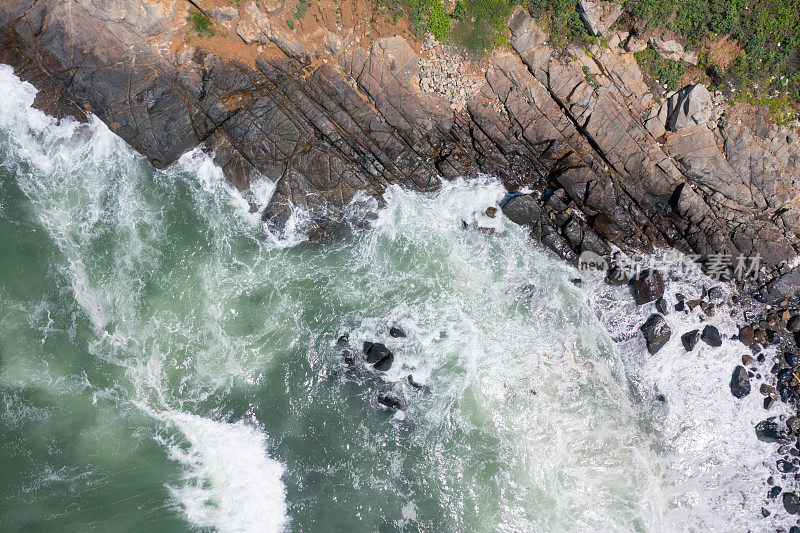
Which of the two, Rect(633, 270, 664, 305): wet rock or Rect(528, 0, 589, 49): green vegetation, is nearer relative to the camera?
Rect(528, 0, 589, 49): green vegetation

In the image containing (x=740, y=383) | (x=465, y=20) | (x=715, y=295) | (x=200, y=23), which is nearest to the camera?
(x=200, y=23)

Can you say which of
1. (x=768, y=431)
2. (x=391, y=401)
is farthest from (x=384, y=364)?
(x=768, y=431)

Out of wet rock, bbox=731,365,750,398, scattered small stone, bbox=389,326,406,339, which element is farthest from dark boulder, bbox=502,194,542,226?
wet rock, bbox=731,365,750,398

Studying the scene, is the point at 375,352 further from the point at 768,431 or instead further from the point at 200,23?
the point at 768,431

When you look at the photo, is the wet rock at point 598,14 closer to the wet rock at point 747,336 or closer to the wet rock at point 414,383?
the wet rock at point 747,336

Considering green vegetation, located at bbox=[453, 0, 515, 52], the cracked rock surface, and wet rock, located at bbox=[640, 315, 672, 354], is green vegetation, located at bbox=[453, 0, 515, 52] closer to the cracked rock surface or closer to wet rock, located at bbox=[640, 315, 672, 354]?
the cracked rock surface

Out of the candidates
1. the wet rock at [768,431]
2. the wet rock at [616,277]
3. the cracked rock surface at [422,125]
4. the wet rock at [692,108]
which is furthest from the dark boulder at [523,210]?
the wet rock at [768,431]

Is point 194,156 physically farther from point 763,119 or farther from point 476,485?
Result: point 763,119
